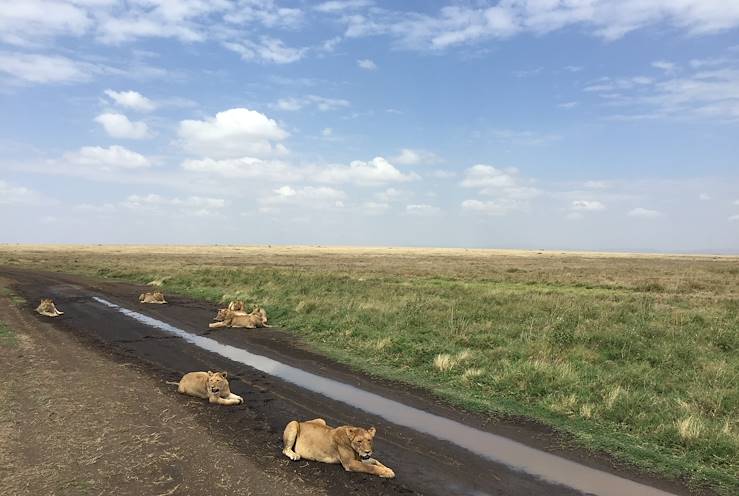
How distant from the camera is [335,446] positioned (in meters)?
7.56

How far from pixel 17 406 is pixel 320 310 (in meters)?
13.2

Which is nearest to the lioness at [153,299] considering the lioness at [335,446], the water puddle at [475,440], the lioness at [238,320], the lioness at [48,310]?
the lioness at [48,310]

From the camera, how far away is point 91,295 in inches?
1173

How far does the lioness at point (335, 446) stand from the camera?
7211 mm

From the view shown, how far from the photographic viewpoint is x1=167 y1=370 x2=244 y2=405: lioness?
1012cm

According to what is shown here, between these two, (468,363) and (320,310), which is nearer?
(468,363)

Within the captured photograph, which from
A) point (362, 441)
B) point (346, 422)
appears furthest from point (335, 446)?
point (346, 422)

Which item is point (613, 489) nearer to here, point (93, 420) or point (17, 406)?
point (93, 420)

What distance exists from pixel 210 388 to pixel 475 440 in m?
5.48

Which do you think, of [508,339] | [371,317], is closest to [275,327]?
[371,317]

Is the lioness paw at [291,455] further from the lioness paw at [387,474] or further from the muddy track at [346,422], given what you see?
the lioness paw at [387,474]

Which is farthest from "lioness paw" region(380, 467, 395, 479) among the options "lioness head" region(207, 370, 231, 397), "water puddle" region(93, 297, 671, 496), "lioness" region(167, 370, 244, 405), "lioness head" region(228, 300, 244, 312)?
"lioness head" region(228, 300, 244, 312)

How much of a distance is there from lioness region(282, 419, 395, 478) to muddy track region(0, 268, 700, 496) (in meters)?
0.15

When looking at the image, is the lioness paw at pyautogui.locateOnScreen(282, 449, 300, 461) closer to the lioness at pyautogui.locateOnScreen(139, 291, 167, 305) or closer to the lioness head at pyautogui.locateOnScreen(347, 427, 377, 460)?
the lioness head at pyautogui.locateOnScreen(347, 427, 377, 460)
